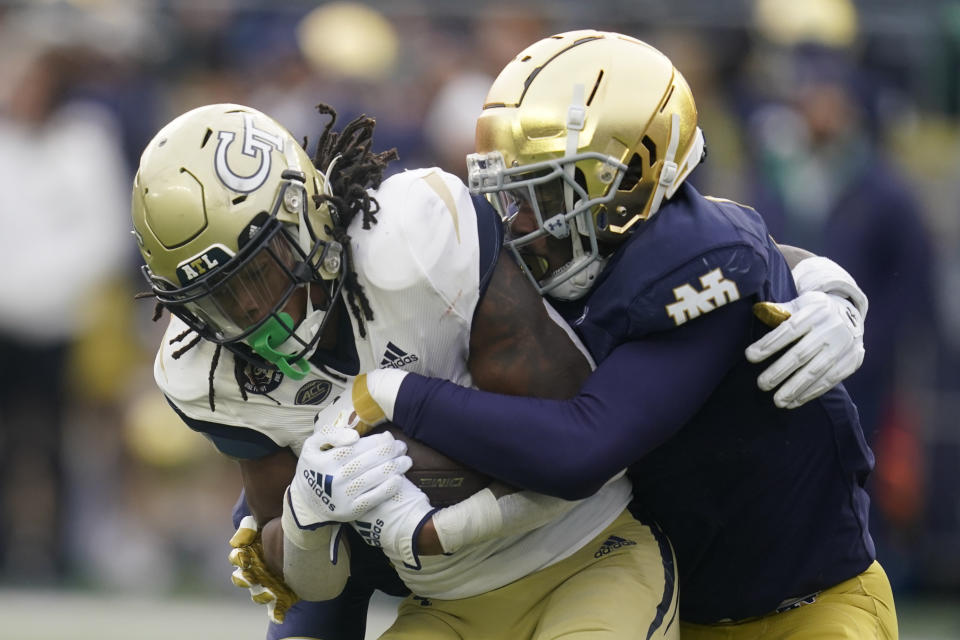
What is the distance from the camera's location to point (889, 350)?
583cm

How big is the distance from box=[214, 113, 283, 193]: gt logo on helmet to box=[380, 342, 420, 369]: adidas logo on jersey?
0.42m

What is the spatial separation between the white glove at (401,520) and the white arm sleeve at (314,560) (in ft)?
0.42

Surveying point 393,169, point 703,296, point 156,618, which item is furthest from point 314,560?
point 156,618

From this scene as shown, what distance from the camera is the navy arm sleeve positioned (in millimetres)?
2832

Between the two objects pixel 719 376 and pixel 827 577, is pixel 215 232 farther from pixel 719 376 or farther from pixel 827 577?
pixel 827 577

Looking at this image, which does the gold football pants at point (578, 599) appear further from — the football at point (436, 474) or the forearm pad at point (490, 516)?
the football at point (436, 474)

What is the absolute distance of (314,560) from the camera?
3.01m

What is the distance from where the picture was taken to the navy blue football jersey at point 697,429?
285 cm

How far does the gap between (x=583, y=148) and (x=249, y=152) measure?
65 cm

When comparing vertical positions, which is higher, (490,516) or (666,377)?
(666,377)

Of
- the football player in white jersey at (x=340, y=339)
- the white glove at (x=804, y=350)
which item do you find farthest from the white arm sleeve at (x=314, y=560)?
the white glove at (x=804, y=350)

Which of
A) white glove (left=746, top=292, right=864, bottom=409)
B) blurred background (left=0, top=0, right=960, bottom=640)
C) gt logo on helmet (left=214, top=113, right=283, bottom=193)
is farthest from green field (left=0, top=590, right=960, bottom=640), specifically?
gt logo on helmet (left=214, top=113, right=283, bottom=193)

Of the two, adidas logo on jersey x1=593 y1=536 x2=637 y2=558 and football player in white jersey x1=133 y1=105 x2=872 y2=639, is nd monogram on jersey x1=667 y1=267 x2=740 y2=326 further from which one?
adidas logo on jersey x1=593 y1=536 x2=637 y2=558

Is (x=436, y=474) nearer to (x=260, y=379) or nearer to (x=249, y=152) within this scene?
(x=260, y=379)
